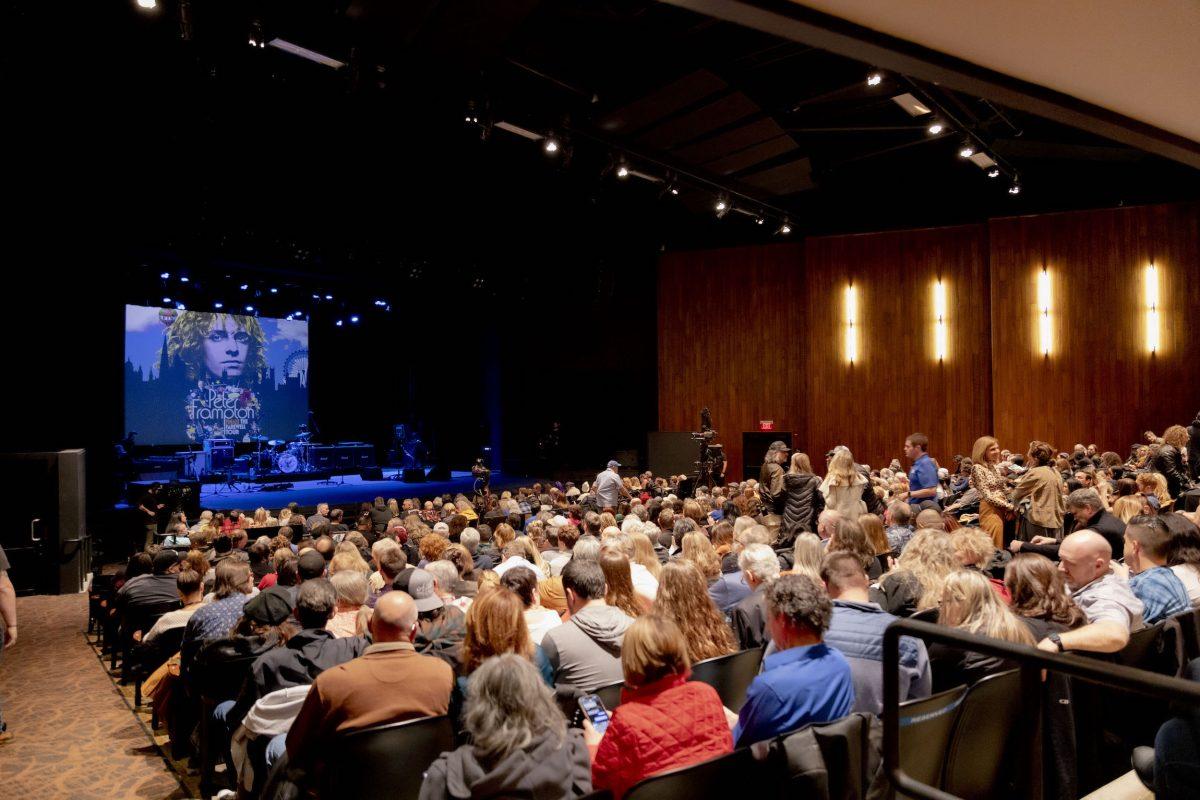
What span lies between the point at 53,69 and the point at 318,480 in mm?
10960

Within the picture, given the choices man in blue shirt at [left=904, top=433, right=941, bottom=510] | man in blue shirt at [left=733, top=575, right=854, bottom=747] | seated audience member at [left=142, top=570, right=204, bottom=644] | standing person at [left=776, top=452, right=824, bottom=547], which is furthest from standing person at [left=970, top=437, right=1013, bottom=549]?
seated audience member at [left=142, top=570, right=204, bottom=644]

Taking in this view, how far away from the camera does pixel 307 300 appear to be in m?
18.6

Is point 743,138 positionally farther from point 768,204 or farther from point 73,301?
point 73,301

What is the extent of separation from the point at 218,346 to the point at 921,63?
58.6ft

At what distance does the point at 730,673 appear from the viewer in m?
3.29

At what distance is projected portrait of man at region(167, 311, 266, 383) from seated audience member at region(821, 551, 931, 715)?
667 inches

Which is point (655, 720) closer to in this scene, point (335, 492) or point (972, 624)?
point (972, 624)

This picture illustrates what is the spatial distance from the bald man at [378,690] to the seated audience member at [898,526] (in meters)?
4.08

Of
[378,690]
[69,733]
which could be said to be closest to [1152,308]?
[378,690]

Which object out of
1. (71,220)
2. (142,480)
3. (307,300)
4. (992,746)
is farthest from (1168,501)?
(307,300)

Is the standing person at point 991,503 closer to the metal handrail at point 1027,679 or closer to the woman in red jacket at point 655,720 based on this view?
the woman in red jacket at point 655,720

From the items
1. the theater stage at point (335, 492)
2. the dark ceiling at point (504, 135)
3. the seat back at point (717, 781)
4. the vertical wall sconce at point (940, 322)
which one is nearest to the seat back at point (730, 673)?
the seat back at point (717, 781)

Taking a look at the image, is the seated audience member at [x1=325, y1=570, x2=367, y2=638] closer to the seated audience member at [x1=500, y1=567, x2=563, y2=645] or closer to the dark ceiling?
the seated audience member at [x1=500, y1=567, x2=563, y2=645]

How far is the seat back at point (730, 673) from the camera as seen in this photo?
10.3 ft
